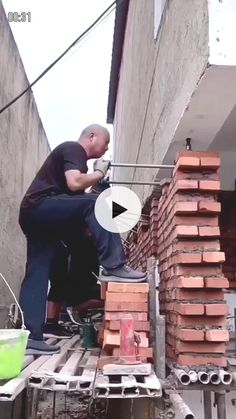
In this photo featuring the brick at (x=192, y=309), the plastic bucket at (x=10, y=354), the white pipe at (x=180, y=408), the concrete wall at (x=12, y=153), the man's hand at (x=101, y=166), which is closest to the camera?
the white pipe at (x=180, y=408)

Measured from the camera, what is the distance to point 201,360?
2.82 metres

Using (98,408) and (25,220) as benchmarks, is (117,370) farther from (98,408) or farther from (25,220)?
(98,408)

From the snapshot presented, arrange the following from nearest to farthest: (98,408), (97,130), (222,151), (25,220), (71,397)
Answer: (25,220) → (97,130) → (222,151) → (98,408) → (71,397)

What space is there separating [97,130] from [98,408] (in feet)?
13.4

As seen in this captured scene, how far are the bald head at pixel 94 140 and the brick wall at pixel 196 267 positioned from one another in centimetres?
66

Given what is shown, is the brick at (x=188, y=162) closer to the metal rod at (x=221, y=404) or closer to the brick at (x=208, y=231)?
the brick at (x=208, y=231)

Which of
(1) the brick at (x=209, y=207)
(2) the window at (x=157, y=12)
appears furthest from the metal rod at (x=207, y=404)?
(2) the window at (x=157, y=12)

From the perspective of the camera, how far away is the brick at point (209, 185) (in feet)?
10.0

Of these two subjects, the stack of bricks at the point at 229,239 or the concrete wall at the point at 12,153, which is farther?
the concrete wall at the point at 12,153

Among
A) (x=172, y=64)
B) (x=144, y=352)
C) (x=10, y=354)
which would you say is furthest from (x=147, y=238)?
(x=10, y=354)

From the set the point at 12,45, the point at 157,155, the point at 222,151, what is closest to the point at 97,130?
the point at 157,155

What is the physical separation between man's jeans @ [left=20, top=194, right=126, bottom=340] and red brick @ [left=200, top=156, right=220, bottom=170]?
2.56 ft

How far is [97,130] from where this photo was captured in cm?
345

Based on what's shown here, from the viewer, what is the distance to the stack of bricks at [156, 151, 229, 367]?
9.29 feet
